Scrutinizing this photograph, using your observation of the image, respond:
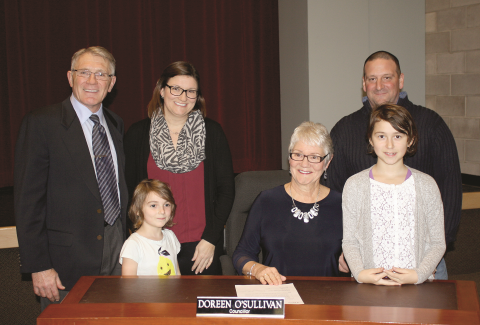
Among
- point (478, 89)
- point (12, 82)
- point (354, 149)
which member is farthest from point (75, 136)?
point (478, 89)

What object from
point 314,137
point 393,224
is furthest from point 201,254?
point 393,224

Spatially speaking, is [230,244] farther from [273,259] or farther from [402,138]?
[402,138]

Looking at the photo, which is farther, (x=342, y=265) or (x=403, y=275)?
(x=342, y=265)

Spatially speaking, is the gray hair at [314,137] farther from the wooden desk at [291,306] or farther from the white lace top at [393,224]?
the wooden desk at [291,306]

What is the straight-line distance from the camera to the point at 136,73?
4.71 metres

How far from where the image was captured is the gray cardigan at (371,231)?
1.55 meters

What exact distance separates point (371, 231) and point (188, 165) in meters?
0.87

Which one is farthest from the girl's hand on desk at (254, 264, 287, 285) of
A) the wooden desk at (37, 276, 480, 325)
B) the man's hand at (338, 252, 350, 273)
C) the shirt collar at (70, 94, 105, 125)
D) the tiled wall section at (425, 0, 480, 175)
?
the tiled wall section at (425, 0, 480, 175)

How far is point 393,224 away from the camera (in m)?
1.60

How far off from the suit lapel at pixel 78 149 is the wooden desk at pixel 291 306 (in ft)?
1.47

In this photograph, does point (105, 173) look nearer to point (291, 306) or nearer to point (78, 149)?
point (78, 149)

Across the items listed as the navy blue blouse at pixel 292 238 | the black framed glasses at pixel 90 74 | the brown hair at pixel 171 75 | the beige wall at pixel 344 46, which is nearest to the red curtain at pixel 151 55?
the beige wall at pixel 344 46

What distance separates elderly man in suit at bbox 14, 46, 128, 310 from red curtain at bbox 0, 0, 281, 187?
260cm

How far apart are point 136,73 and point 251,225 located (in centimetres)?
334
